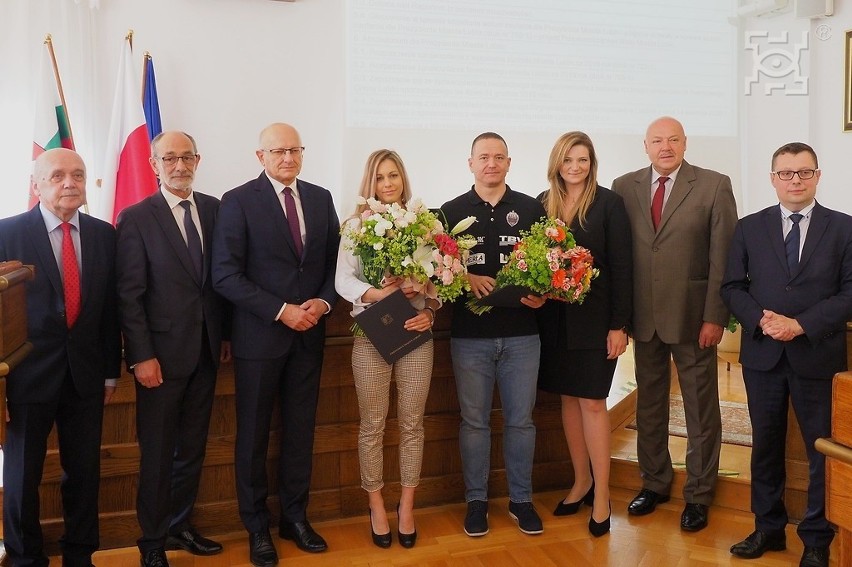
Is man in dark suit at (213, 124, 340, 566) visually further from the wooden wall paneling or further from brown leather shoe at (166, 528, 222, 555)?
the wooden wall paneling

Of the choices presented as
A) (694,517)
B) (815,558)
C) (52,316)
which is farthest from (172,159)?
(815,558)

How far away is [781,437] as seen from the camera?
2.90 m

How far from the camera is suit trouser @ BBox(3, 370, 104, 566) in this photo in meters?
2.49

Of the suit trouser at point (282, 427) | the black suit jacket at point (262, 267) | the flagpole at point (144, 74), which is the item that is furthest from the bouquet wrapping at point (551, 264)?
the flagpole at point (144, 74)

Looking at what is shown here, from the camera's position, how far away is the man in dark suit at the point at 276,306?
280cm

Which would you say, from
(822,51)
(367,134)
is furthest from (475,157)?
(822,51)

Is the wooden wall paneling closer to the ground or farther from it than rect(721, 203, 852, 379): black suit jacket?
closer to the ground

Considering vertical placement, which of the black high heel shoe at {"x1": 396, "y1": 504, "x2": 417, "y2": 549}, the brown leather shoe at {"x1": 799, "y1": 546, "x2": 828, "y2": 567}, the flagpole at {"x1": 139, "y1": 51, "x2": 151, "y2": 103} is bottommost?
the black high heel shoe at {"x1": 396, "y1": 504, "x2": 417, "y2": 549}

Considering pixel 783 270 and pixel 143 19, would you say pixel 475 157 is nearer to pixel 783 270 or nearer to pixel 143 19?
pixel 783 270

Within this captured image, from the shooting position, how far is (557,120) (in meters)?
Result: 5.41

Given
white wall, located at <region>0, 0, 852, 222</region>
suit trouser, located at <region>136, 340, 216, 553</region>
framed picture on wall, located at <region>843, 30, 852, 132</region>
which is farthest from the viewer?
framed picture on wall, located at <region>843, 30, 852, 132</region>

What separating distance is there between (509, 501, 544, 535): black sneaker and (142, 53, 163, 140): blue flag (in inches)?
129

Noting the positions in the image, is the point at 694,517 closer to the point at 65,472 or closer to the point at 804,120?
the point at 65,472

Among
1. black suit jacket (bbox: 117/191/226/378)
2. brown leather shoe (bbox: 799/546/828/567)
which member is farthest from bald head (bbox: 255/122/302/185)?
brown leather shoe (bbox: 799/546/828/567)
